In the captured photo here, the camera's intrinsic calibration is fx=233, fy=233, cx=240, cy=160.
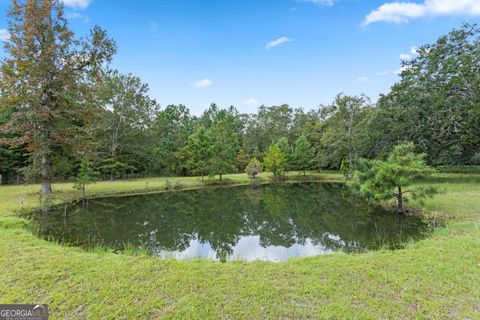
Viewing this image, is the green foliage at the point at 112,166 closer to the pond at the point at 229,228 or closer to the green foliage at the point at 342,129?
the pond at the point at 229,228

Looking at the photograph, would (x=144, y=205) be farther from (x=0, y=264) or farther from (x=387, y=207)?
(x=387, y=207)

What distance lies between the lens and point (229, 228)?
29.1 ft

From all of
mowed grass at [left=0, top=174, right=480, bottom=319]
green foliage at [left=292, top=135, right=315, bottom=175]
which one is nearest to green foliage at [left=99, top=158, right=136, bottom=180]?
green foliage at [left=292, top=135, right=315, bottom=175]

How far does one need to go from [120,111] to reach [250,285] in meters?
24.5

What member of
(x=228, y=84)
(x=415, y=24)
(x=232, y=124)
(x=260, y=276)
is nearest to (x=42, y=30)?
(x=260, y=276)

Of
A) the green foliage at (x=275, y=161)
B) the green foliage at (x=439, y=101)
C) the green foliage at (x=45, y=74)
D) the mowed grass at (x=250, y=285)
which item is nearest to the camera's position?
the mowed grass at (x=250, y=285)

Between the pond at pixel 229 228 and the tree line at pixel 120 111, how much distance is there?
368 cm

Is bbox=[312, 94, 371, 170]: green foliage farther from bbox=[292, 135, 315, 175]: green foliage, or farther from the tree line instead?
bbox=[292, 135, 315, 175]: green foliage

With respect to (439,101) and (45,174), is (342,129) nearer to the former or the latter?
(439,101)

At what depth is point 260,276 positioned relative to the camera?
3.53 metres

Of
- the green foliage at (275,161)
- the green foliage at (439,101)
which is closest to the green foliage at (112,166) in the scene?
the green foliage at (275,161)

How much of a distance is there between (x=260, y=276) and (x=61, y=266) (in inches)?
124

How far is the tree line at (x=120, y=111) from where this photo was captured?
10555 mm

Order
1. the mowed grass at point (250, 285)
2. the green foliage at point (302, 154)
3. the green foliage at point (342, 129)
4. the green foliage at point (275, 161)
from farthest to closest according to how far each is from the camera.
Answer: the green foliage at point (342, 129)
the green foliage at point (302, 154)
the green foliage at point (275, 161)
the mowed grass at point (250, 285)
